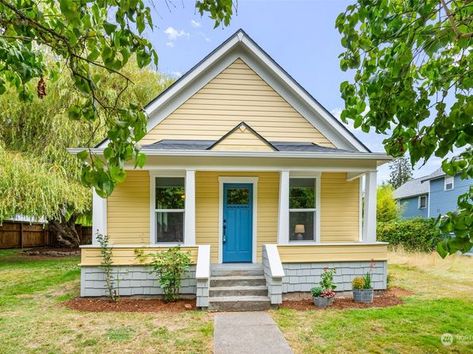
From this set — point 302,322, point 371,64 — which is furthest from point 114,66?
point 302,322

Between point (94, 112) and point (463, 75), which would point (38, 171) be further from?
point (463, 75)

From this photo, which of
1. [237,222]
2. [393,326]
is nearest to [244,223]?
[237,222]

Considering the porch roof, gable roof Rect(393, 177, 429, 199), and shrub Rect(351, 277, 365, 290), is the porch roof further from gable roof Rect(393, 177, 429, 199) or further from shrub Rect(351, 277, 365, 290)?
gable roof Rect(393, 177, 429, 199)

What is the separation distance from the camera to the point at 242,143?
8242mm

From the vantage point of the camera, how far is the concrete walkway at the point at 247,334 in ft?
15.7

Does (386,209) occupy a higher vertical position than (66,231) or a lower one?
higher

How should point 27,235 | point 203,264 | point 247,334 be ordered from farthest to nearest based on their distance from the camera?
1. point 27,235
2. point 203,264
3. point 247,334

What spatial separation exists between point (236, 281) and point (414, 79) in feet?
18.0

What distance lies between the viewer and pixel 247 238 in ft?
30.1

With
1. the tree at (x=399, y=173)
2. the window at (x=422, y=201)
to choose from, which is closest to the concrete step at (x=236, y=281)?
the window at (x=422, y=201)

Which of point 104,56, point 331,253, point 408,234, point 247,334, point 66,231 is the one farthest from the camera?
point 408,234

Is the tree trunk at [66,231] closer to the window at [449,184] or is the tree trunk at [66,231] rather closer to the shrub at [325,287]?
the shrub at [325,287]

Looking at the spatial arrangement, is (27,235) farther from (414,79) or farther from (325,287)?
(414,79)

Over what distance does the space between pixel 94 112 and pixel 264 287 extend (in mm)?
6026
